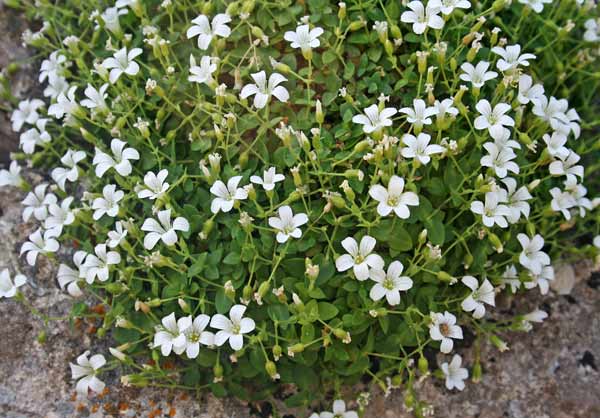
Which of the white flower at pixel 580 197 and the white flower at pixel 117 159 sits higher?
the white flower at pixel 580 197

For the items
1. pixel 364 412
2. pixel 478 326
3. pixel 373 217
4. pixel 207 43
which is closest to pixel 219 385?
pixel 364 412

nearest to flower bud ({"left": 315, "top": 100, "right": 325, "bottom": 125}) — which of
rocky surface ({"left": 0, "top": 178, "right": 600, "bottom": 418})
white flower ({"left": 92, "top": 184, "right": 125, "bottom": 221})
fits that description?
white flower ({"left": 92, "top": 184, "right": 125, "bottom": 221})

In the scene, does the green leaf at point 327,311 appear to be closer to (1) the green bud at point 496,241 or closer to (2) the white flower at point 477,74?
(1) the green bud at point 496,241

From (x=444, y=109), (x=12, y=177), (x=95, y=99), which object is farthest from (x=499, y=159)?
(x=12, y=177)

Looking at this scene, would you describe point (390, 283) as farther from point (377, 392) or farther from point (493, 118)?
point (493, 118)

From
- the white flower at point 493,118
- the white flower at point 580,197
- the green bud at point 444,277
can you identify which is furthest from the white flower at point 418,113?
the white flower at point 580,197
